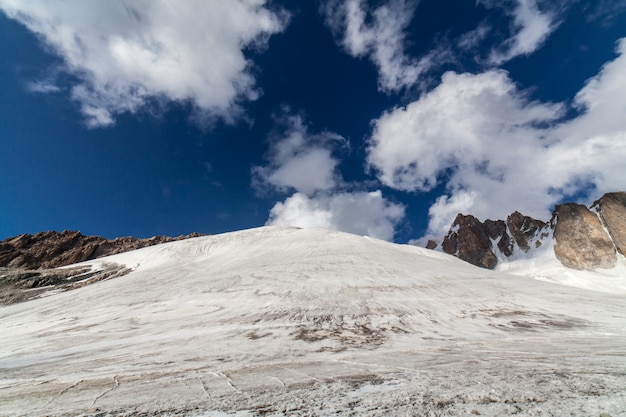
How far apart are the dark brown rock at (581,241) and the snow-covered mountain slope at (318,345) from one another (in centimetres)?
16953

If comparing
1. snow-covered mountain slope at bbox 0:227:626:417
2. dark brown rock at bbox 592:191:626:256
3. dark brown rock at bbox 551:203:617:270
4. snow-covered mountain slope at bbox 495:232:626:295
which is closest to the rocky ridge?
snow-covered mountain slope at bbox 0:227:626:417

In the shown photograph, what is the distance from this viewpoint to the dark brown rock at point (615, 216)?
476 feet

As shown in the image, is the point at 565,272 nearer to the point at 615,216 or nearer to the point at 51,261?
the point at 615,216

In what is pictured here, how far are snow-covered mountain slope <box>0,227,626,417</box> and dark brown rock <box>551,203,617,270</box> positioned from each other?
16953cm

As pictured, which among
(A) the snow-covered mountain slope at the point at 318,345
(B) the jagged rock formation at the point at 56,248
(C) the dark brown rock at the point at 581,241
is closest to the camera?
(A) the snow-covered mountain slope at the point at 318,345

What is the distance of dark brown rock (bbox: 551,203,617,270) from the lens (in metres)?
145

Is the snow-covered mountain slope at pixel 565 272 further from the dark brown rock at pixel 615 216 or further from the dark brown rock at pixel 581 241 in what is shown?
the dark brown rock at pixel 615 216

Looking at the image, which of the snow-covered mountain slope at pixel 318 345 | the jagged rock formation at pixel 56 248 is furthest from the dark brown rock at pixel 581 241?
the jagged rock formation at pixel 56 248

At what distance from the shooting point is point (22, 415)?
473 centimetres

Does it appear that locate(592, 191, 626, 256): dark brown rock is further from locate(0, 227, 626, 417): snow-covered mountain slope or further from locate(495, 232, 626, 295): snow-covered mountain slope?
locate(0, 227, 626, 417): snow-covered mountain slope

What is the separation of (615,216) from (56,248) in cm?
21943

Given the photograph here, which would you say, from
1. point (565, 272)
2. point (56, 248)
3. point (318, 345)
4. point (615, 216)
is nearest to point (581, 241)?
point (615, 216)

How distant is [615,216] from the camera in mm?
147500

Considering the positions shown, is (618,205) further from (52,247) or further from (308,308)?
(52,247)
